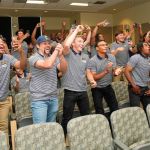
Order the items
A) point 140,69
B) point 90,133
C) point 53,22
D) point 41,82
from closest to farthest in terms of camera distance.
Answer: point 90,133
point 41,82
point 140,69
point 53,22

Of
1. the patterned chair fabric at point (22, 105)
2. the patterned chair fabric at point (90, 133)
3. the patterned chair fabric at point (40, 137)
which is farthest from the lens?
the patterned chair fabric at point (22, 105)

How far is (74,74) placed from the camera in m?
3.25

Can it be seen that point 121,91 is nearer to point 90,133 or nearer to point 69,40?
point 69,40

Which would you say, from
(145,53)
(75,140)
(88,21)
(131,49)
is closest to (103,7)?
(88,21)

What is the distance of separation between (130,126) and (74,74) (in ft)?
3.32

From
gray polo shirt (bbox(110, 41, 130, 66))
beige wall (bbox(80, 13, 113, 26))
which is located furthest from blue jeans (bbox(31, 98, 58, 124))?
beige wall (bbox(80, 13, 113, 26))

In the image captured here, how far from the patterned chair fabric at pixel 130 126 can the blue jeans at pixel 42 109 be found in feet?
2.63

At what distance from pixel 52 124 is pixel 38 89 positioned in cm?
72

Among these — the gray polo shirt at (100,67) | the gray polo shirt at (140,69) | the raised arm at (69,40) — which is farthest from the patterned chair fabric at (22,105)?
the gray polo shirt at (140,69)

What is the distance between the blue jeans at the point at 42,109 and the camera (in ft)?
9.41

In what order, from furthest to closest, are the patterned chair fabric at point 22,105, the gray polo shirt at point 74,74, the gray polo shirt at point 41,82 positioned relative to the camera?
the patterned chair fabric at point 22,105 < the gray polo shirt at point 74,74 < the gray polo shirt at point 41,82

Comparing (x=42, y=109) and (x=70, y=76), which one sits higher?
(x=70, y=76)

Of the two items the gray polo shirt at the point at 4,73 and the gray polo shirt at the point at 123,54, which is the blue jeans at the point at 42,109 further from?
the gray polo shirt at the point at 123,54

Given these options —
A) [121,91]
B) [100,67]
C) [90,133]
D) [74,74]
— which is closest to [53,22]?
[121,91]
